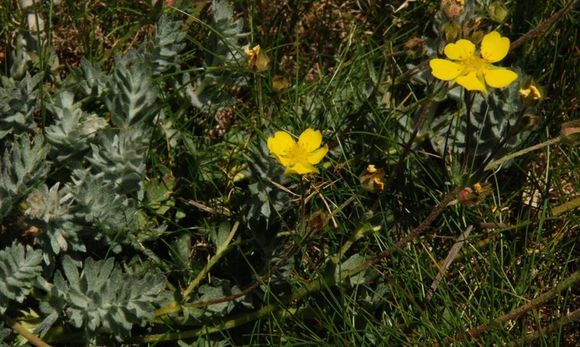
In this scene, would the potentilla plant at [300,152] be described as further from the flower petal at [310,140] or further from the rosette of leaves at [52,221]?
the rosette of leaves at [52,221]

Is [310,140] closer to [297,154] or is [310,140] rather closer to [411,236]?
[297,154]

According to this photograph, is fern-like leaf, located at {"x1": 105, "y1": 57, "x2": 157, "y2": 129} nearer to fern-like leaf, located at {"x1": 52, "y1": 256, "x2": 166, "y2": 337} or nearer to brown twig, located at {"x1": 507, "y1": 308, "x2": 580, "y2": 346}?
fern-like leaf, located at {"x1": 52, "y1": 256, "x2": 166, "y2": 337}

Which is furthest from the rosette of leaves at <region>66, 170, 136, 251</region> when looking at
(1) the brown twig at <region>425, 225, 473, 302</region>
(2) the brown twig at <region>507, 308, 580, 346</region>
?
(2) the brown twig at <region>507, 308, 580, 346</region>

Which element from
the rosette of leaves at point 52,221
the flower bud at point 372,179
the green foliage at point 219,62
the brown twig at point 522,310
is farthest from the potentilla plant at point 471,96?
the rosette of leaves at point 52,221

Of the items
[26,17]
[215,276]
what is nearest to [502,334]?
[215,276]

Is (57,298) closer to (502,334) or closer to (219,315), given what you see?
(219,315)

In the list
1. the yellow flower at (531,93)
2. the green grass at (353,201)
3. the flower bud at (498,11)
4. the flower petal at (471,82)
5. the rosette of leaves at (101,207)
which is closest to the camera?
the flower petal at (471,82)
